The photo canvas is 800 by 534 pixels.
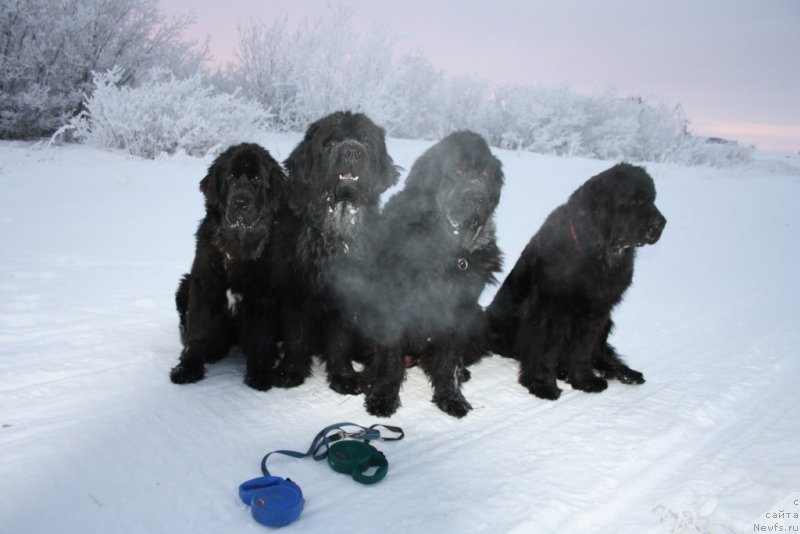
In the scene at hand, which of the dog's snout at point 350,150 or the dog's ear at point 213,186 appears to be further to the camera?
the dog's ear at point 213,186

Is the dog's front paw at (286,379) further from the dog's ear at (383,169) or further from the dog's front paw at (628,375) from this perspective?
the dog's front paw at (628,375)

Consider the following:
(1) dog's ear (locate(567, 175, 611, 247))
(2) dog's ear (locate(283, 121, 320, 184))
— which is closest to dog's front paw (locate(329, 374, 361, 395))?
(2) dog's ear (locate(283, 121, 320, 184))

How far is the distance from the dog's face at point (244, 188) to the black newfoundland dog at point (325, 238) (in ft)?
0.48

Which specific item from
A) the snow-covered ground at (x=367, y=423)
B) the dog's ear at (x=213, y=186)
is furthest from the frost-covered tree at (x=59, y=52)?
the dog's ear at (x=213, y=186)

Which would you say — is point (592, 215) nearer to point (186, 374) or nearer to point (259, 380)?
point (259, 380)

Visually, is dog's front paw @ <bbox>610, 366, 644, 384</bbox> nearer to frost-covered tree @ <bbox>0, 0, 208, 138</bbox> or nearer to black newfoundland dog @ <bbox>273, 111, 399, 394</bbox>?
black newfoundland dog @ <bbox>273, 111, 399, 394</bbox>

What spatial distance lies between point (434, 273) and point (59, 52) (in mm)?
11152

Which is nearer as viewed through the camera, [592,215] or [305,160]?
[305,160]

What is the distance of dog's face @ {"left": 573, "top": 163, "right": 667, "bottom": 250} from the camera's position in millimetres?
3598

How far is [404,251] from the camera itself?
136 inches

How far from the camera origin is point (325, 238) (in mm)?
3578

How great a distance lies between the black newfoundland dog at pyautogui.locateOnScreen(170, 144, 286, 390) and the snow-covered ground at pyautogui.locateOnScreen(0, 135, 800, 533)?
245mm

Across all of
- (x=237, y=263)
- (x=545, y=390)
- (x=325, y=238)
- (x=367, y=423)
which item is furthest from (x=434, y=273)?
(x=237, y=263)

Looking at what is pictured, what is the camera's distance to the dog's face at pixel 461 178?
11.0 feet
